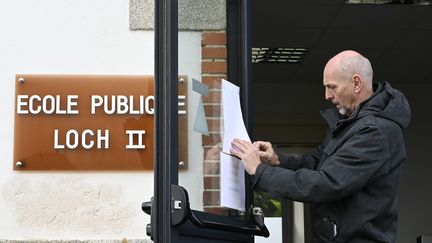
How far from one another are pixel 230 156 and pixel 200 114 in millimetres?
214

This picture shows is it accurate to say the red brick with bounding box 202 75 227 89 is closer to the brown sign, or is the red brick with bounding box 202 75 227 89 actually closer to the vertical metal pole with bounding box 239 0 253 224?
the vertical metal pole with bounding box 239 0 253 224

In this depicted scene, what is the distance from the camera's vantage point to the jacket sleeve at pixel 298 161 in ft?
11.6

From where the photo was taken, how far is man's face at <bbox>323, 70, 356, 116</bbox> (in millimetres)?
3322

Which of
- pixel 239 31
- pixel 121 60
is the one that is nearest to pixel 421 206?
pixel 121 60

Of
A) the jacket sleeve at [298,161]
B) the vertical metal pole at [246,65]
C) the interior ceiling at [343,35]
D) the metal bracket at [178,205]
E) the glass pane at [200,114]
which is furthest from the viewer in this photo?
the interior ceiling at [343,35]

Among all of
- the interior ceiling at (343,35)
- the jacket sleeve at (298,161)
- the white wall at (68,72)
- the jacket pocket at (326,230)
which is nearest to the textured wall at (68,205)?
the white wall at (68,72)

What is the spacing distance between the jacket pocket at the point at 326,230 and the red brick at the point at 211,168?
17.6 inches

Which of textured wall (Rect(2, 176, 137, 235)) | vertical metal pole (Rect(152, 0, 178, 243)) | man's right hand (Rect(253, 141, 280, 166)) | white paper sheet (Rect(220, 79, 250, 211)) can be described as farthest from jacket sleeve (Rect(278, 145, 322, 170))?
textured wall (Rect(2, 176, 137, 235))

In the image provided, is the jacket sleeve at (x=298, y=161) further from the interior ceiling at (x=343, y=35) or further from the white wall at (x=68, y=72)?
the interior ceiling at (x=343, y=35)

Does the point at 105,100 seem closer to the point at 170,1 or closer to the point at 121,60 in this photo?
the point at 121,60

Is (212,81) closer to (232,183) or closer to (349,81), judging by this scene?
(232,183)

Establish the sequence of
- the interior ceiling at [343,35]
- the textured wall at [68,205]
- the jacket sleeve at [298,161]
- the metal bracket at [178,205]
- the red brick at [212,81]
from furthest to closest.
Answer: the interior ceiling at [343,35], the textured wall at [68,205], the jacket sleeve at [298,161], the red brick at [212,81], the metal bracket at [178,205]

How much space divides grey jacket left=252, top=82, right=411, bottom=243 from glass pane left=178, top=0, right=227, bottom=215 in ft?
0.57

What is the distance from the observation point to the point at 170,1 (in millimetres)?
2998
